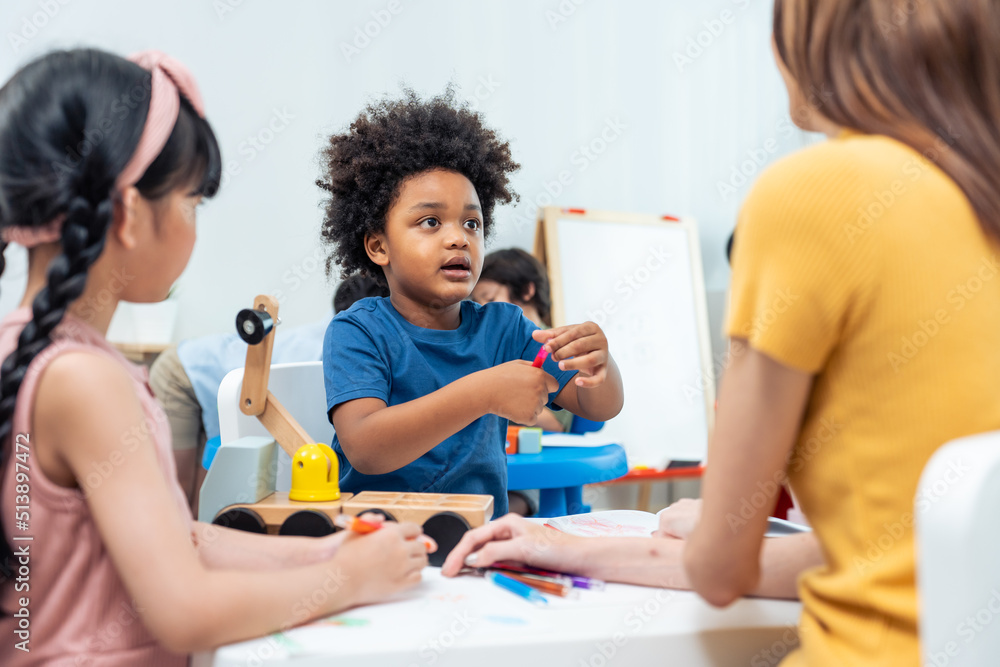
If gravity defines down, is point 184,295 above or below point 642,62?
below

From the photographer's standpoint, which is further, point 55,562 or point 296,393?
point 296,393

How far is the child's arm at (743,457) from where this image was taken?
466mm

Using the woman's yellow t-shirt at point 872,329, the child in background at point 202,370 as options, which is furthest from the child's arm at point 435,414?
the child in background at point 202,370

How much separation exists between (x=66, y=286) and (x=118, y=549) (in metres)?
0.20

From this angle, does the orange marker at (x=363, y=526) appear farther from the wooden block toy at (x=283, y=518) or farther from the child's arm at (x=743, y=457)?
the child's arm at (x=743, y=457)

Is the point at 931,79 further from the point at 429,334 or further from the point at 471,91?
the point at 471,91

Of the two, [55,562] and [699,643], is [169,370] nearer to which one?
[55,562]

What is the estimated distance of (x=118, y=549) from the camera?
519mm

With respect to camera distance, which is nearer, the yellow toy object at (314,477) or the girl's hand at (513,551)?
the girl's hand at (513,551)

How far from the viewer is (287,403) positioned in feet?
3.78

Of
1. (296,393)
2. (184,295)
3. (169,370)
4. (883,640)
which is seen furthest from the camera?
(184,295)

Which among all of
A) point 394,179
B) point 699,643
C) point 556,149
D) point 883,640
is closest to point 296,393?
point 394,179

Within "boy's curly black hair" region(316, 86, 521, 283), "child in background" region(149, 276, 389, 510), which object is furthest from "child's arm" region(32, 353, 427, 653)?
"child in background" region(149, 276, 389, 510)

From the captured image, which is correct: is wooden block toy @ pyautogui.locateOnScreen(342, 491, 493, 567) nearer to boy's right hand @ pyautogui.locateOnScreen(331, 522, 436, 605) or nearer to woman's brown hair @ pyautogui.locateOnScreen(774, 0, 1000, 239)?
boy's right hand @ pyautogui.locateOnScreen(331, 522, 436, 605)
